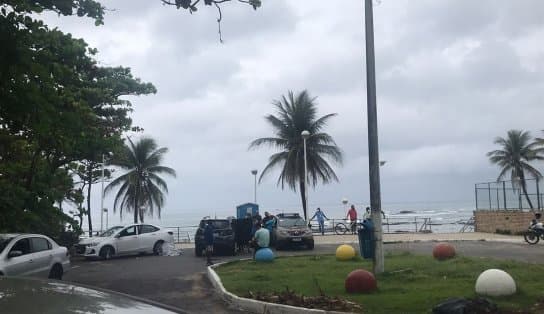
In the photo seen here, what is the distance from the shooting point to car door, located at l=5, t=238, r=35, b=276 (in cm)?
1312

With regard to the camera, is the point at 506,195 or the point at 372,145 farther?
the point at 506,195

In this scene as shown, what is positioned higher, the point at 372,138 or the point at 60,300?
the point at 372,138

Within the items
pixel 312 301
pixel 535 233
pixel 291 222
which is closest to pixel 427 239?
pixel 535 233

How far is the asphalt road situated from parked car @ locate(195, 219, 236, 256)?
78 cm

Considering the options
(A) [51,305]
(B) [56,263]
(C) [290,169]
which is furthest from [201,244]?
(A) [51,305]

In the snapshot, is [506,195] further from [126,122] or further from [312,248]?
[126,122]

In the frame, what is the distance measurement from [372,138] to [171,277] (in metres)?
6.79

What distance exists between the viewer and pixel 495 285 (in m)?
10.2

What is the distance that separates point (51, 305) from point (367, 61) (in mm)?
12558

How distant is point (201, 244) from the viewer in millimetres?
24500

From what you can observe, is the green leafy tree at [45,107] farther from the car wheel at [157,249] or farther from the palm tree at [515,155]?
the palm tree at [515,155]

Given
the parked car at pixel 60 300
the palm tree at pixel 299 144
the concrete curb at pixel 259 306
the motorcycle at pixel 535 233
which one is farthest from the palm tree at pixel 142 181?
the parked car at pixel 60 300

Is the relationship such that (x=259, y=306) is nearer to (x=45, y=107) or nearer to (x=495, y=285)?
(x=495, y=285)

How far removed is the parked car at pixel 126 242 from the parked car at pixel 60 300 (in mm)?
22780
